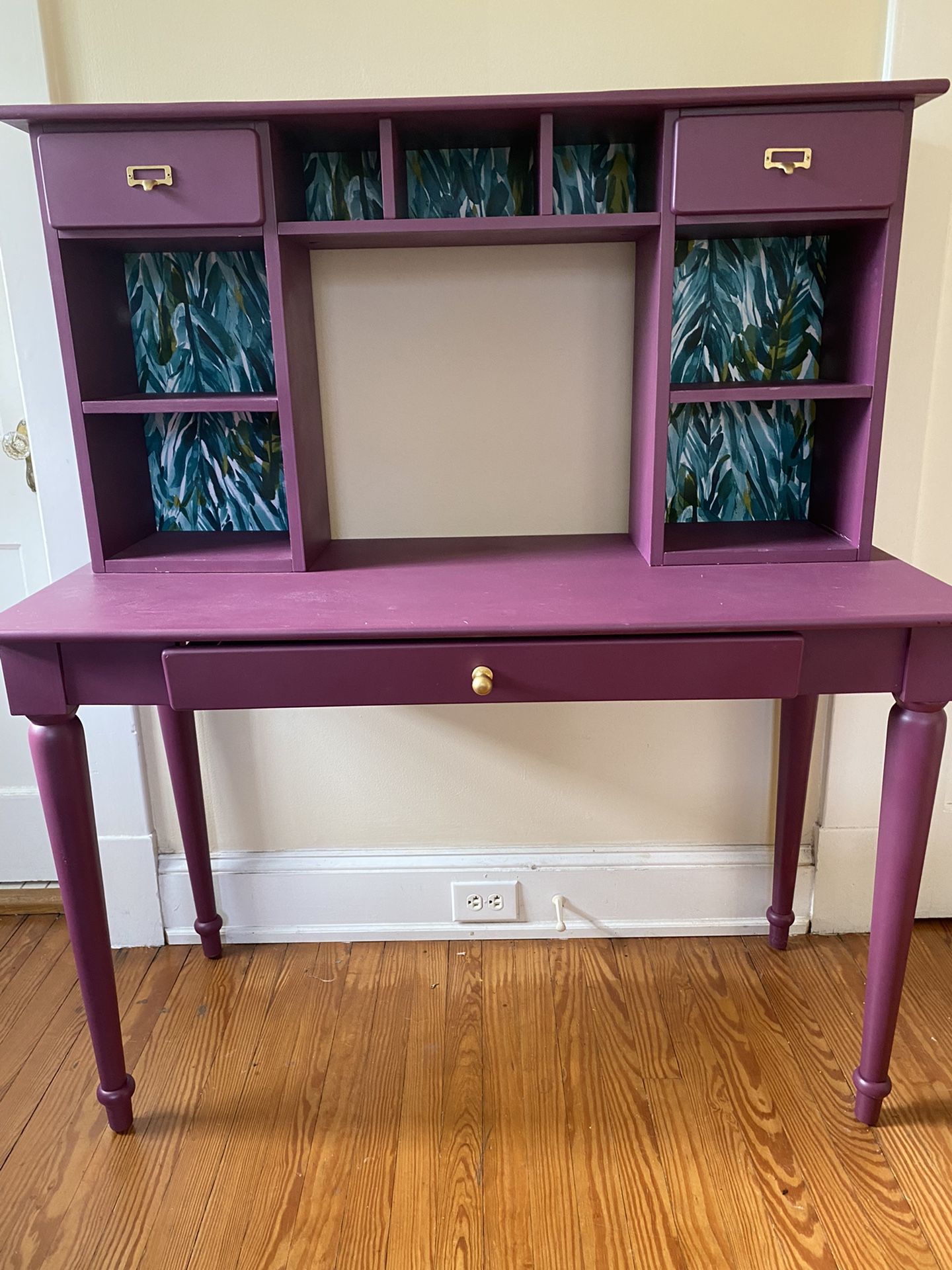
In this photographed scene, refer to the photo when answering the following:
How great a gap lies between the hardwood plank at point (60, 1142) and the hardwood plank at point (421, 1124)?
528 millimetres

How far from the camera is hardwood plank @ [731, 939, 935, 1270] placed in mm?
1365

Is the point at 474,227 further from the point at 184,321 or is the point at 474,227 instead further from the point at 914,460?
the point at 914,460

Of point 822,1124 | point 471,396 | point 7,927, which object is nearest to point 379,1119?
point 822,1124

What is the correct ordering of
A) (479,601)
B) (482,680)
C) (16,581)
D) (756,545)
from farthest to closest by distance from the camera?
1. (16,581)
2. (756,545)
3. (479,601)
4. (482,680)

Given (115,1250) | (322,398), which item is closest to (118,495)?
(322,398)

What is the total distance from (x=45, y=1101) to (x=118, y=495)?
1126 millimetres

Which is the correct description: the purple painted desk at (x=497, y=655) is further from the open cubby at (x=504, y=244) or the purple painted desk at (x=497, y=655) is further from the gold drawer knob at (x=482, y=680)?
the open cubby at (x=504, y=244)

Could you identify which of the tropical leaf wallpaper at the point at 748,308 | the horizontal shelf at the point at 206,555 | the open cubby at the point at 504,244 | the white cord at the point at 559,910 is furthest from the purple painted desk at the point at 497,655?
the white cord at the point at 559,910

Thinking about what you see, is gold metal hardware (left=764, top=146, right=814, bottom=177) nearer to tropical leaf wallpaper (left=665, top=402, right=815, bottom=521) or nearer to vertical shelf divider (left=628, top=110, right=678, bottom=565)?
vertical shelf divider (left=628, top=110, right=678, bottom=565)

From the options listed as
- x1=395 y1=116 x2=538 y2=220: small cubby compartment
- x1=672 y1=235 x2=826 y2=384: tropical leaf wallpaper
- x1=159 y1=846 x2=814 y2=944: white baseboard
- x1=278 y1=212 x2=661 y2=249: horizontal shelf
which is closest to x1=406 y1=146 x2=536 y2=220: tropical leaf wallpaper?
x1=395 y1=116 x2=538 y2=220: small cubby compartment

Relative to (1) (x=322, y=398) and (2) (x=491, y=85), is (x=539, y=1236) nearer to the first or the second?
(1) (x=322, y=398)

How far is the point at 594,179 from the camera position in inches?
67.0

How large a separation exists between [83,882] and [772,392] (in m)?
1.39

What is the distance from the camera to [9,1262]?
4.45ft
